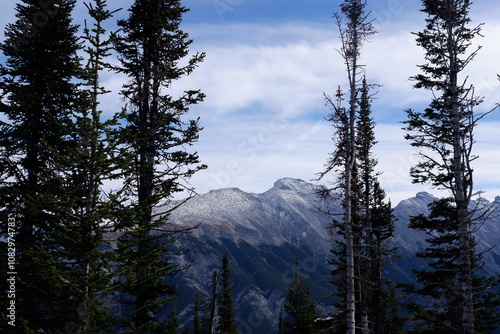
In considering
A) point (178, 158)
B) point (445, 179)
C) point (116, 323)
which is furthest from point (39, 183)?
point (445, 179)

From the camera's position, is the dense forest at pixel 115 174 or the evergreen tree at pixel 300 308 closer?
the dense forest at pixel 115 174

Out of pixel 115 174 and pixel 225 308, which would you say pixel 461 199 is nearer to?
pixel 115 174

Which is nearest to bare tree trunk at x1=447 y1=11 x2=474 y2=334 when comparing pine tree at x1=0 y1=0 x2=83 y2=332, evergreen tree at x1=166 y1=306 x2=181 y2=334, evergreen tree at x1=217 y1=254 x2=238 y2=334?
evergreen tree at x1=166 y1=306 x2=181 y2=334

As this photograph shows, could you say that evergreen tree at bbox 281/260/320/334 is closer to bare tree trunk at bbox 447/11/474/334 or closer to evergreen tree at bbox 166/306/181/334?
evergreen tree at bbox 166/306/181/334

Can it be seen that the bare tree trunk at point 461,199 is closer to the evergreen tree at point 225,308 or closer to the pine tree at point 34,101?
the pine tree at point 34,101

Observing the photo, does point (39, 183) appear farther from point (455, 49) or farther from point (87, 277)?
point (455, 49)

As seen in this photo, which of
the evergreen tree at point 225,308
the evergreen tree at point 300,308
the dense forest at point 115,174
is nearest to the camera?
the dense forest at point 115,174

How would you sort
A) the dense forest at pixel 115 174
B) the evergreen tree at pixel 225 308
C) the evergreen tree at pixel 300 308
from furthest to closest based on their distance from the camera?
the evergreen tree at pixel 225 308 < the evergreen tree at pixel 300 308 < the dense forest at pixel 115 174

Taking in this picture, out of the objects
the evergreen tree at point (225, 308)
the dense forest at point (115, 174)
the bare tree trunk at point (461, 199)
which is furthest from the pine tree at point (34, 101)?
the evergreen tree at point (225, 308)

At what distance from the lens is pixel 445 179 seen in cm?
1816

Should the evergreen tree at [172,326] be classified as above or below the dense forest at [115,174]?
below

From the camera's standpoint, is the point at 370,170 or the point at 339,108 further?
the point at 370,170

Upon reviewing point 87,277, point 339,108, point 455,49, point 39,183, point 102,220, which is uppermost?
point 455,49

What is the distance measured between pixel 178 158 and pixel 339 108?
6497 mm
